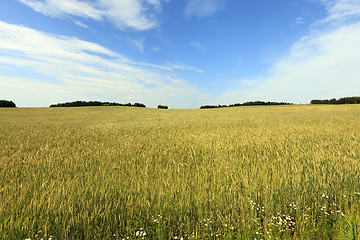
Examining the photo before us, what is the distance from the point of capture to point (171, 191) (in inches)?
99.3

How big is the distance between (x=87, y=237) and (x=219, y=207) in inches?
64.9

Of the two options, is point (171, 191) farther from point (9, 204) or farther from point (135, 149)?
point (135, 149)

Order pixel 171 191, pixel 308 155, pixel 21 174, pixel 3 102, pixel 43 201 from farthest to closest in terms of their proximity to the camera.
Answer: pixel 3 102, pixel 308 155, pixel 21 174, pixel 171 191, pixel 43 201

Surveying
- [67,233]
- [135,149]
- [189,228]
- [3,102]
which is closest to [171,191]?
[189,228]

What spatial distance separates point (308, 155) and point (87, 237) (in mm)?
4688

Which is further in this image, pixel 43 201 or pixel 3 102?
pixel 3 102

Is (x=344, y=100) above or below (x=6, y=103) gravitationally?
above

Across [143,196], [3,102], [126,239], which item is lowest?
[126,239]

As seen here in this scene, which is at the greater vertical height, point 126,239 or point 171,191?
point 171,191

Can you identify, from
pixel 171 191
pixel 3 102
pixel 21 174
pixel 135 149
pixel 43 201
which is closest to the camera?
pixel 43 201

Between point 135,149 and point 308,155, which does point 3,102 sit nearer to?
point 135,149

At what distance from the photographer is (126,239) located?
1924mm

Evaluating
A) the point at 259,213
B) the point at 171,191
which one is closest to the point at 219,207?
the point at 259,213

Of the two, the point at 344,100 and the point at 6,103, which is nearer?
the point at 6,103
